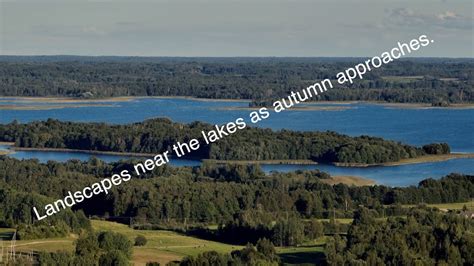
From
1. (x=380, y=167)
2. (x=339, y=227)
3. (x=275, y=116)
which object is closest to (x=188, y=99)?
(x=275, y=116)

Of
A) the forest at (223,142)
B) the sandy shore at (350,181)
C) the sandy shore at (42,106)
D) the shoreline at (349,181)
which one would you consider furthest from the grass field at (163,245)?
the sandy shore at (42,106)

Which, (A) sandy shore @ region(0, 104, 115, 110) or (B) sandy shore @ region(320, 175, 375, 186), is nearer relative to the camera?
(B) sandy shore @ region(320, 175, 375, 186)

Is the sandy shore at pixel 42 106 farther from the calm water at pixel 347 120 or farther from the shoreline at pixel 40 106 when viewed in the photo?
the calm water at pixel 347 120

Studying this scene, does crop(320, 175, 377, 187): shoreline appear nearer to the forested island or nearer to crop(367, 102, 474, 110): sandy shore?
the forested island

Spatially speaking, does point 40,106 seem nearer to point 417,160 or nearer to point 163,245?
point 417,160

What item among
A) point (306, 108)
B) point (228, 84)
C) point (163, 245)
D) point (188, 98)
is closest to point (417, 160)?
point (163, 245)

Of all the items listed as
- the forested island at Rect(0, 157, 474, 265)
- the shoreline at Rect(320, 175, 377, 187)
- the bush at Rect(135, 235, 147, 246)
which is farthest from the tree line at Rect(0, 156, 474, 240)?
the bush at Rect(135, 235, 147, 246)

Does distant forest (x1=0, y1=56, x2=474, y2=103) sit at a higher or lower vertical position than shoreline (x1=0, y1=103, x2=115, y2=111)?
higher
